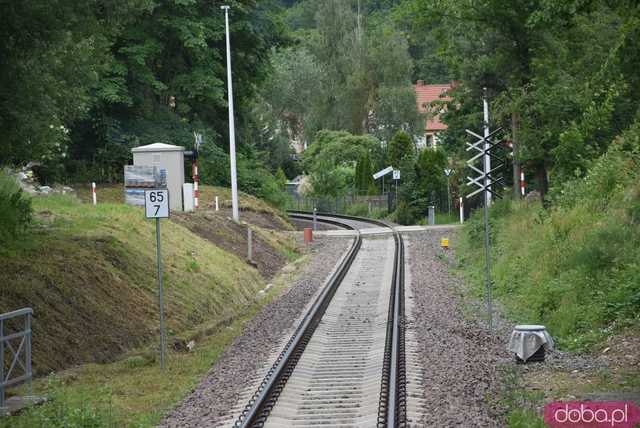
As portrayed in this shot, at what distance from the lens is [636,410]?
10.6 meters

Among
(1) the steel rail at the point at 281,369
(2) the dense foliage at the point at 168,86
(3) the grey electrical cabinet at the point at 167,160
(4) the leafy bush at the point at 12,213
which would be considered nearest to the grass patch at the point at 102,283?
(4) the leafy bush at the point at 12,213

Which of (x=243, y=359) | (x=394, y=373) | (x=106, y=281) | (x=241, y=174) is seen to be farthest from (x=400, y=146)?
(x=394, y=373)

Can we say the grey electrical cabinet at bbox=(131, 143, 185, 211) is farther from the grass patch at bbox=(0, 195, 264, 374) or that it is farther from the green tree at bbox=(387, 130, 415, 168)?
the green tree at bbox=(387, 130, 415, 168)

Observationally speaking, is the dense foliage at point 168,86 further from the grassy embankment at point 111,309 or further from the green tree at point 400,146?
the green tree at point 400,146

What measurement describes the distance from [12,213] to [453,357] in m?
8.64

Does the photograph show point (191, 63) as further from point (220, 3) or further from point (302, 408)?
point (302, 408)

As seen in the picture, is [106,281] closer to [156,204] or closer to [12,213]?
[12,213]

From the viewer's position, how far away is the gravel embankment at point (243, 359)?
485 inches

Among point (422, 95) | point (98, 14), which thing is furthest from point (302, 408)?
point (422, 95)

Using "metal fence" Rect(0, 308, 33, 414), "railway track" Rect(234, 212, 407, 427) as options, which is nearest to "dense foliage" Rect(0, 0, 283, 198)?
"railway track" Rect(234, 212, 407, 427)

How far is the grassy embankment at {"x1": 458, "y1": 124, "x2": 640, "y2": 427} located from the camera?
13.5m

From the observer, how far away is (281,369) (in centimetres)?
1427

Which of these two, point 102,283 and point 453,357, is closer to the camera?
point 453,357

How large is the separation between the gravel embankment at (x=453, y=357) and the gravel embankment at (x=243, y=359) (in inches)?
94.4
